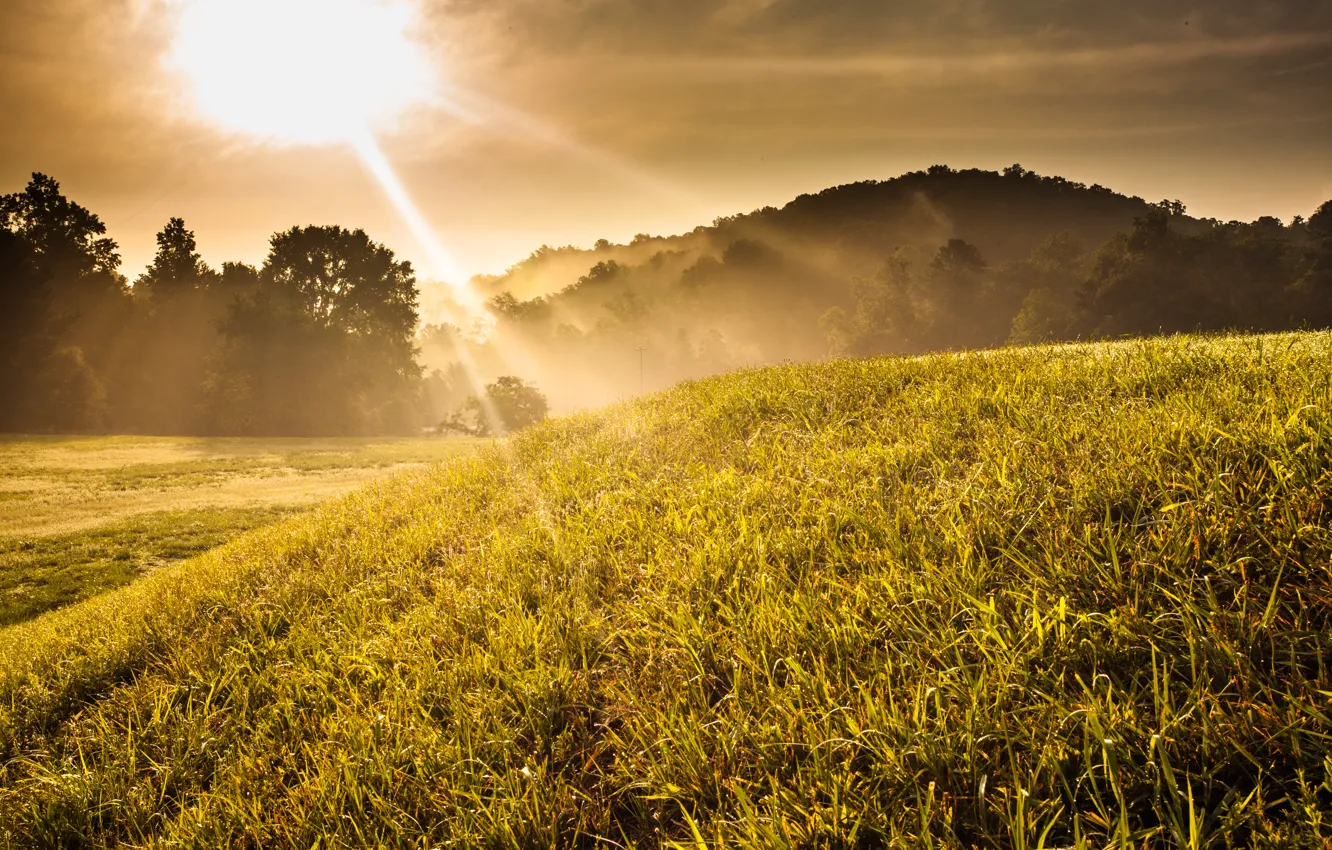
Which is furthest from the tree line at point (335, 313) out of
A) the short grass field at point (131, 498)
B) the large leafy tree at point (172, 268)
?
the short grass field at point (131, 498)

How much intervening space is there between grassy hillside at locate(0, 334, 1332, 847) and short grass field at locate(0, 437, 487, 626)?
9.42 meters

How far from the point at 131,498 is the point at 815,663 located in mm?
25606

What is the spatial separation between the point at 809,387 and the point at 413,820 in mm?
5723

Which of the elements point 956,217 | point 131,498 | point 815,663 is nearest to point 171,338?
point 131,498

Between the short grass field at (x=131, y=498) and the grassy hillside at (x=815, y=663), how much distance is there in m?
9.42

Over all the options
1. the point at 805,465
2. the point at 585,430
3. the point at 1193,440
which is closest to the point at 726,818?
the point at 805,465

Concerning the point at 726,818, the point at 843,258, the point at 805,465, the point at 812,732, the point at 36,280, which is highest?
the point at 843,258

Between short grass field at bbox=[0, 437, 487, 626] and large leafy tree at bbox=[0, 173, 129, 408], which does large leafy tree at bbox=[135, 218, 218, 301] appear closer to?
large leafy tree at bbox=[0, 173, 129, 408]

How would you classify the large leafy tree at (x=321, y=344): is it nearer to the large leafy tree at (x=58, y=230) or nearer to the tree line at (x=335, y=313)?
the tree line at (x=335, y=313)

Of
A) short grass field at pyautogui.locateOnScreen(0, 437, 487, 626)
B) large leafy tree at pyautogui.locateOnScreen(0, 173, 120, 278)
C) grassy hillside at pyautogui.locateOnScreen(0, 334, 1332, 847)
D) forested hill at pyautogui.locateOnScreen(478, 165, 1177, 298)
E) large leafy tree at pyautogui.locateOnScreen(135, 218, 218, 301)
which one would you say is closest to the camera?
grassy hillside at pyautogui.locateOnScreen(0, 334, 1332, 847)

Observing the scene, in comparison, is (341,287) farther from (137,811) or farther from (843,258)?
(843,258)

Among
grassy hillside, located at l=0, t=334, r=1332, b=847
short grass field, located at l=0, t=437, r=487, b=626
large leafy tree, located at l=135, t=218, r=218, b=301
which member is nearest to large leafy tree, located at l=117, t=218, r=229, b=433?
large leafy tree, located at l=135, t=218, r=218, b=301

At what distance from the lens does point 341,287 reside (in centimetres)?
5772

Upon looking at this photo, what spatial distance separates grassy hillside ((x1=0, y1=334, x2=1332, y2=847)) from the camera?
1.82m
